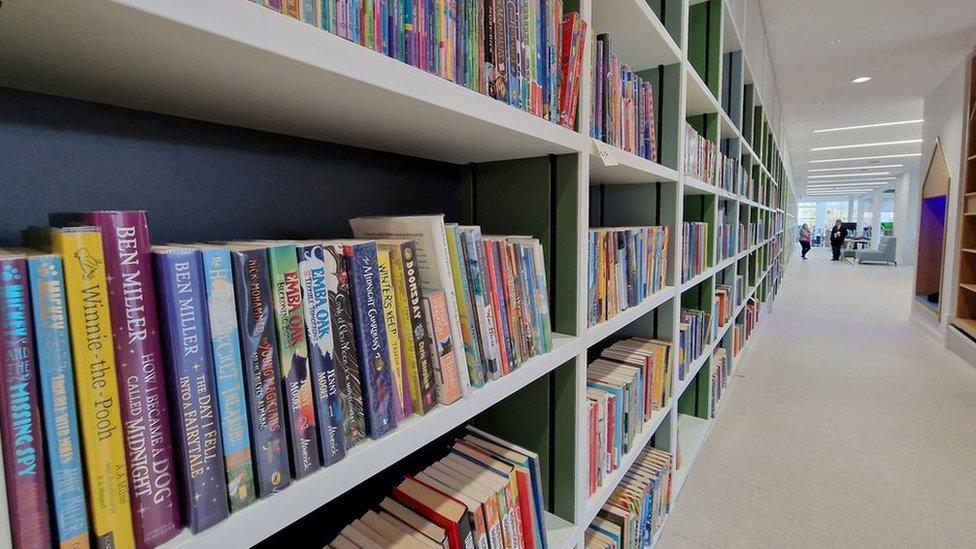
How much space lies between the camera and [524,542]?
2.59 feet

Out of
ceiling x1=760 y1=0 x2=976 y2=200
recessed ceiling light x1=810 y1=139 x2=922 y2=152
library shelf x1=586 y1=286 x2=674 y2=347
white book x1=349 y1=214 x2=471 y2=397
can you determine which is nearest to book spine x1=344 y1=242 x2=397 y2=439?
white book x1=349 y1=214 x2=471 y2=397

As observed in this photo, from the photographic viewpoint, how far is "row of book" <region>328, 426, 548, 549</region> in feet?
2.10

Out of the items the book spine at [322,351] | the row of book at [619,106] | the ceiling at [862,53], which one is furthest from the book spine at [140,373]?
the ceiling at [862,53]

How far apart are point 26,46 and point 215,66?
0.48 feet

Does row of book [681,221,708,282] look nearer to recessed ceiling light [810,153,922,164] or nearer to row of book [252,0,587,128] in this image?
row of book [252,0,587,128]

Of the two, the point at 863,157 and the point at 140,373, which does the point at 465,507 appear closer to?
the point at 140,373

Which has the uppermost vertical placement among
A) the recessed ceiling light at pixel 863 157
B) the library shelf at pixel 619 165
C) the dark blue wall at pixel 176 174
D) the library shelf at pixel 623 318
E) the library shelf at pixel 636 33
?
the recessed ceiling light at pixel 863 157

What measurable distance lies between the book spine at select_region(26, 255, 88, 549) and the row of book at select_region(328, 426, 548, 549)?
1.26 ft

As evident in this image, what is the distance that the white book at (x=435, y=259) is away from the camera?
2.00ft

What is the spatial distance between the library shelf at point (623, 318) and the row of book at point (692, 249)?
219 mm

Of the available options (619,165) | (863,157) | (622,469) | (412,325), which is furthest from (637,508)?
(863,157)

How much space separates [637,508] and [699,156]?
1.44 metres

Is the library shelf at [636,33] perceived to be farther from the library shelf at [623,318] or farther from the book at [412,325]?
the book at [412,325]

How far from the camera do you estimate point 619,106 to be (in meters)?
1.12
